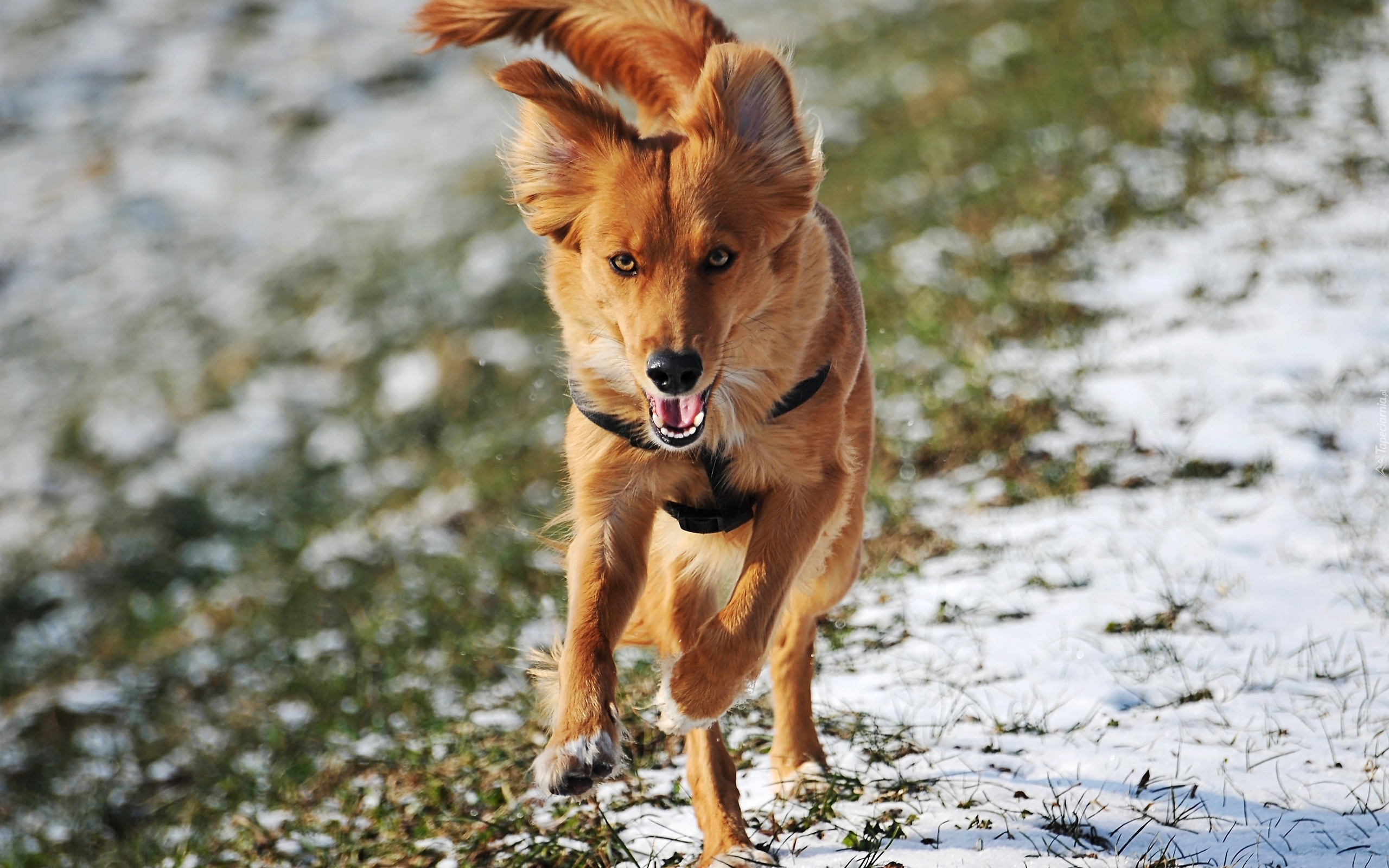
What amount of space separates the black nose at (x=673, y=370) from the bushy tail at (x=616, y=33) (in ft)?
3.76

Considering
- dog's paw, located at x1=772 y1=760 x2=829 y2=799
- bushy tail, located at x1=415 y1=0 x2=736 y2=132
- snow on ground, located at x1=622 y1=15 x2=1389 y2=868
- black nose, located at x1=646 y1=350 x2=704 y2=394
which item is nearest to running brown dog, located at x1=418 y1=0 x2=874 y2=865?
black nose, located at x1=646 y1=350 x2=704 y2=394

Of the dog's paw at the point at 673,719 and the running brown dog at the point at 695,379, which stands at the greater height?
the running brown dog at the point at 695,379

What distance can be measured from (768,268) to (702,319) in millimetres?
294

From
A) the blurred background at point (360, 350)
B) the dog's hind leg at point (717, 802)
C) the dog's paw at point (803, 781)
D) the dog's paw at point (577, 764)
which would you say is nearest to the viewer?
the dog's paw at point (577, 764)

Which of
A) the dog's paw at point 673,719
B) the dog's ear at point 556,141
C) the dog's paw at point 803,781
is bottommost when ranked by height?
the dog's paw at point 803,781

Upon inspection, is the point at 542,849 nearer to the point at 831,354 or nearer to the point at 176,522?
the point at 831,354

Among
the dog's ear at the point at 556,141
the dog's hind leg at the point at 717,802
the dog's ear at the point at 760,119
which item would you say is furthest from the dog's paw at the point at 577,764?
the dog's ear at the point at 760,119

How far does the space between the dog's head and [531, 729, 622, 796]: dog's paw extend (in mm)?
715

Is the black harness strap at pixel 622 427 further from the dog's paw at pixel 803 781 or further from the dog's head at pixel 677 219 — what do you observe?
the dog's paw at pixel 803 781

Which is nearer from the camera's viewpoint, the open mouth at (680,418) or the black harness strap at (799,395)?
the open mouth at (680,418)

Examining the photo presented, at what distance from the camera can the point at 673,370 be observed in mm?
2500

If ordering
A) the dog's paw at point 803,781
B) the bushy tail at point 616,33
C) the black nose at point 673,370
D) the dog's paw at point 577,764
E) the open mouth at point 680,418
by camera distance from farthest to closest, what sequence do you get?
1. the bushy tail at point 616,33
2. the dog's paw at point 803,781
3. the open mouth at point 680,418
4. the black nose at point 673,370
5. the dog's paw at point 577,764

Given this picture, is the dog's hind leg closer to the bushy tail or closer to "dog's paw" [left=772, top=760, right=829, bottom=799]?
"dog's paw" [left=772, top=760, right=829, bottom=799]

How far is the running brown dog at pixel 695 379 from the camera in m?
2.60
